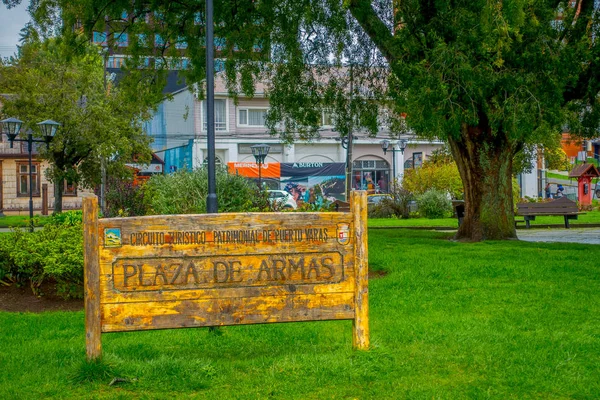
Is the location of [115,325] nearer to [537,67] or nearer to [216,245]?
[216,245]

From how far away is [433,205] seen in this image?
3750 centimetres

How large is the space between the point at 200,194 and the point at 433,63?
5069 millimetres

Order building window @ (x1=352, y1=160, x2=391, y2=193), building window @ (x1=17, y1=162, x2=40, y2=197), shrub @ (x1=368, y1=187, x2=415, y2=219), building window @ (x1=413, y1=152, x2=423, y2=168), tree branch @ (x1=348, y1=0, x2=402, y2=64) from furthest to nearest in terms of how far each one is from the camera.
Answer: building window @ (x1=352, y1=160, x2=391, y2=193), building window @ (x1=17, y1=162, x2=40, y2=197), building window @ (x1=413, y1=152, x2=423, y2=168), shrub @ (x1=368, y1=187, x2=415, y2=219), tree branch @ (x1=348, y1=0, x2=402, y2=64)

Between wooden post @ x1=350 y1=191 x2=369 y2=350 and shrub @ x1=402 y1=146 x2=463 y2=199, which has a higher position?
shrub @ x1=402 y1=146 x2=463 y2=199

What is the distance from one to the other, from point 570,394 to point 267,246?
2.43 metres

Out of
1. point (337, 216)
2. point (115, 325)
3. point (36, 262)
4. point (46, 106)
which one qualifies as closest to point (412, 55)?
point (36, 262)

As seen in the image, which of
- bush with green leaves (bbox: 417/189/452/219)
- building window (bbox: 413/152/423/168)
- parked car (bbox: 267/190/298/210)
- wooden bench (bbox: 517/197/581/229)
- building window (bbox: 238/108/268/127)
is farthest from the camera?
building window (bbox: 238/108/268/127)

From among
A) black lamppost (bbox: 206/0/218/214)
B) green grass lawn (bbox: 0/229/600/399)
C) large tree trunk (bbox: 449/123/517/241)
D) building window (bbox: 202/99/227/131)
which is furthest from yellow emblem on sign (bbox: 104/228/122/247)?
building window (bbox: 202/99/227/131)

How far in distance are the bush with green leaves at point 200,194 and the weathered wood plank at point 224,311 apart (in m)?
8.67

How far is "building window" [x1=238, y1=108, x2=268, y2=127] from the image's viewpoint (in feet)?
176

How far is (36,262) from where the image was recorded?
1095 centimetres

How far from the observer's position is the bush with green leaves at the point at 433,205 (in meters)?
37.5

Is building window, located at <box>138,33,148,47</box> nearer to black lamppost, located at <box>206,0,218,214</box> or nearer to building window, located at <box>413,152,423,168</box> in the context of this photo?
black lamppost, located at <box>206,0,218,214</box>

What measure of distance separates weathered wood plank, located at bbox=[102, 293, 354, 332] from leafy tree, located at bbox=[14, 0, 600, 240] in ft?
22.2
